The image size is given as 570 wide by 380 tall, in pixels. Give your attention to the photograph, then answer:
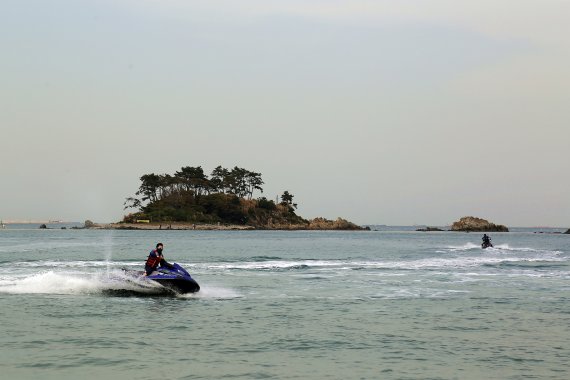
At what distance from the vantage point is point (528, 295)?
→ 3006 cm

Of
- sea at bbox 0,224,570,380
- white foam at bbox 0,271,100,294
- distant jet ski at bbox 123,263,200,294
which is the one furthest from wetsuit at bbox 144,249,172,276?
white foam at bbox 0,271,100,294

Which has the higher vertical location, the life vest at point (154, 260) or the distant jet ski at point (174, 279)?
the life vest at point (154, 260)

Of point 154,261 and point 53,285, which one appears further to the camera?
point 53,285

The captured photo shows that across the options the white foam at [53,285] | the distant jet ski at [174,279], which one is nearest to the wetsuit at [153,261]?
the distant jet ski at [174,279]

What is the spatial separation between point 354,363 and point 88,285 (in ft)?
54.4

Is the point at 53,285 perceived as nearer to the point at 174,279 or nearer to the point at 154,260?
the point at 154,260

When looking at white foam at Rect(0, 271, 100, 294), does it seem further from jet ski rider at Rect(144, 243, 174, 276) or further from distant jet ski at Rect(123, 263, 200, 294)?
distant jet ski at Rect(123, 263, 200, 294)

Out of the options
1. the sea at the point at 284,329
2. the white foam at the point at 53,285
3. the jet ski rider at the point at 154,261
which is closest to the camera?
the sea at the point at 284,329

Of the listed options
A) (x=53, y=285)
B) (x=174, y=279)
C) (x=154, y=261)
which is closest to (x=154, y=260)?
(x=154, y=261)

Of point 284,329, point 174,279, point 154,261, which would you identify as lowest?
point 284,329

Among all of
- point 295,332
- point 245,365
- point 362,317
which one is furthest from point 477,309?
point 245,365

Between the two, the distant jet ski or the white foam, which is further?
the white foam

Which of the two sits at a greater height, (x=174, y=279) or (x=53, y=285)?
(x=174, y=279)

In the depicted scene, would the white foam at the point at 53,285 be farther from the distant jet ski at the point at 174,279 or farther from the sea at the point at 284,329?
the distant jet ski at the point at 174,279
